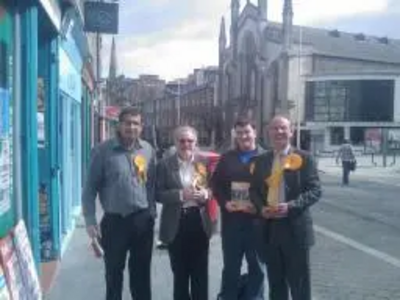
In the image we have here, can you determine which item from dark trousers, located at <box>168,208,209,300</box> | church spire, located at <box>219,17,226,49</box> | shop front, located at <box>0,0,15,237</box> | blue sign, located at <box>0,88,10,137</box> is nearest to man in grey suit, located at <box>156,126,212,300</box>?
dark trousers, located at <box>168,208,209,300</box>

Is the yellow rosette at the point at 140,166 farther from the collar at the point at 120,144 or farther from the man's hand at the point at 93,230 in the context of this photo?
the man's hand at the point at 93,230

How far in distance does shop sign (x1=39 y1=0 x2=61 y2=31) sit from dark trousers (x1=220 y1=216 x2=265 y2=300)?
→ 2508 mm

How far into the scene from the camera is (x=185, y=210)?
496 centimetres

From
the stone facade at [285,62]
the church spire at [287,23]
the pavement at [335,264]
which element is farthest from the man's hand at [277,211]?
the church spire at [287,23]

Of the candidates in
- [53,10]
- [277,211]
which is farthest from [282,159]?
[53,10]

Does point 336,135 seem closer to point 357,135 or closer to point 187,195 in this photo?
point 357,135

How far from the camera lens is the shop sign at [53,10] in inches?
216

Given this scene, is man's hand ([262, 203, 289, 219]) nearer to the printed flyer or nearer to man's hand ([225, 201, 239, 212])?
man's hand ([225, 201, 239, 212])

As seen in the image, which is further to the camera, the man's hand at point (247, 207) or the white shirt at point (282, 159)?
the man's hand at point (247, 207)

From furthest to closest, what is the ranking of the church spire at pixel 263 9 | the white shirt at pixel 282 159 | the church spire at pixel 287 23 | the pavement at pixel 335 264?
the church spire at pixel 263 9
the church spire at pixel 287 23
the pavement at pixel 335 264
the white shirt at pixel 282 159

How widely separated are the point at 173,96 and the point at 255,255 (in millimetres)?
96428

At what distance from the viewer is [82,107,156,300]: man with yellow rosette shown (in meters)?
4.77

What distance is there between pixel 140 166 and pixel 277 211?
1.14 meters

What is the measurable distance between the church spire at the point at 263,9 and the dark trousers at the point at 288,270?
234 feet
